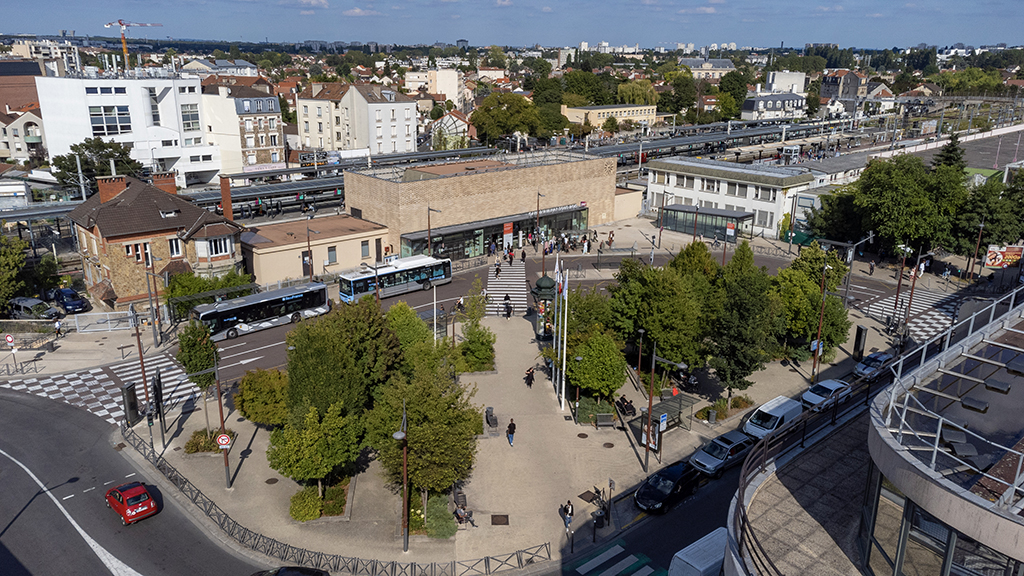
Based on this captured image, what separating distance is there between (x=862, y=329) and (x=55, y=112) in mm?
78125

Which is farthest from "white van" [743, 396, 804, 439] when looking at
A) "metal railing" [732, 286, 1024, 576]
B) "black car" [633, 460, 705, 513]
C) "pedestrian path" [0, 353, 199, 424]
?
"pedestrian path" [0, 353, 199, 424]

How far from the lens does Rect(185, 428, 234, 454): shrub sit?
25.5 meters

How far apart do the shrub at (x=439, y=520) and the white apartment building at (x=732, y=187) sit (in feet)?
144

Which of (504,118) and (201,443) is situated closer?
(201,443)

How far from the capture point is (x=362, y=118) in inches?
3484

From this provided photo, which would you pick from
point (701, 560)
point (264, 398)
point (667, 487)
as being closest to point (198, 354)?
point (264, 398)

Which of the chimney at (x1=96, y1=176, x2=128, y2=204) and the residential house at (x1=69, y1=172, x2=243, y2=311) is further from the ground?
the chimney at (x1=96, y1=176, x2=128, y2=204)

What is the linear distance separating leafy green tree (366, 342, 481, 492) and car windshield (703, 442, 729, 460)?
8.47 metres

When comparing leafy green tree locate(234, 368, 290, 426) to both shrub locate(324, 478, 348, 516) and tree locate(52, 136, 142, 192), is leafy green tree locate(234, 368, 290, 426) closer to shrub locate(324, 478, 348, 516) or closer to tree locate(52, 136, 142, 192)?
shrub locate(324, 478, 348, 516)

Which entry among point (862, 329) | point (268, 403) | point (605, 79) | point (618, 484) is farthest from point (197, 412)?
point (605, 79)

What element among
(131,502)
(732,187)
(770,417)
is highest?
(732,187)

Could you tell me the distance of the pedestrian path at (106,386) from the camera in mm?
29266

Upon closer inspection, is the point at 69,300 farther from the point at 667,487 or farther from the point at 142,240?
the point at 667,487

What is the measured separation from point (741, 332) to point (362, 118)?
7083cm
